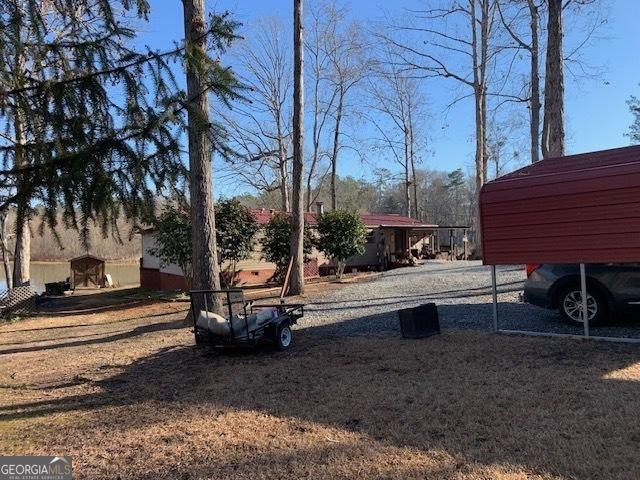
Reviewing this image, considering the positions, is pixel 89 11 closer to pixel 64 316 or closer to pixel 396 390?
pixel 396 390

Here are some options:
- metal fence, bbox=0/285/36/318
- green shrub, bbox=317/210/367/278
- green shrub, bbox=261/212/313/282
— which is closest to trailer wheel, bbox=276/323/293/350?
green shrub, bbox=261/212/313/282

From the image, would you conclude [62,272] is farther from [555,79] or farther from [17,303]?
[555,79]

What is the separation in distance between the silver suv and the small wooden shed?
24.4 metres

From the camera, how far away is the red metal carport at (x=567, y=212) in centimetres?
654

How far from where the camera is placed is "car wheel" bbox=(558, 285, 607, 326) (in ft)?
25.1

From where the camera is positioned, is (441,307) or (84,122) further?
(441,307)

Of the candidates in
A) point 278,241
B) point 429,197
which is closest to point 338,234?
point 278,241

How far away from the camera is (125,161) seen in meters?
3.81

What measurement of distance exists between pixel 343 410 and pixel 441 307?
634 centimetres

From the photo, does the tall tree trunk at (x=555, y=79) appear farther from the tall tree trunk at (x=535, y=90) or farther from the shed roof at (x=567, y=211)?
the tall tree trunk at (x=535, y=90)

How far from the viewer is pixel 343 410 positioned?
4.63m

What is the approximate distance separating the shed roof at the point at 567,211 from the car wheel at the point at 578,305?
1018 millimetres

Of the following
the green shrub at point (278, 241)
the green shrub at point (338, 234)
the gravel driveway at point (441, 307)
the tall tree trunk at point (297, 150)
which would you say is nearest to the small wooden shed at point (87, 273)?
the green shrub at point (278, 241)

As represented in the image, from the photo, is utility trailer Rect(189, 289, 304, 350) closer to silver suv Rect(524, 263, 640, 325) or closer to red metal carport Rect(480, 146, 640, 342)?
red metal carport Rect(480, 146, 640, 342)
